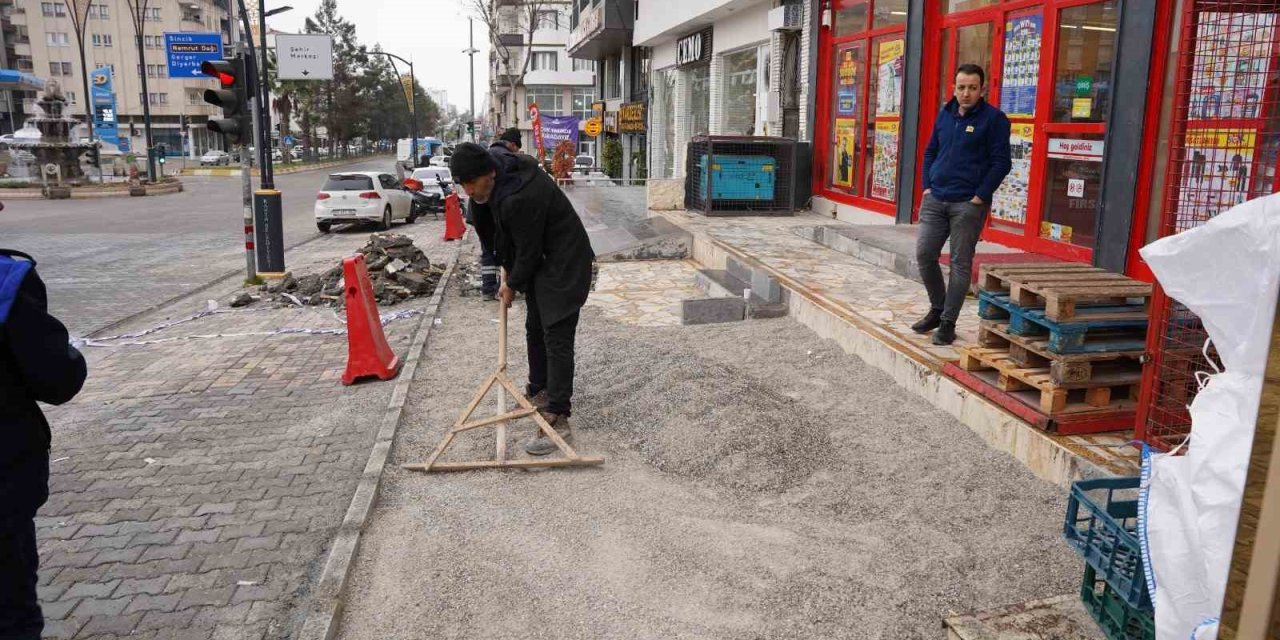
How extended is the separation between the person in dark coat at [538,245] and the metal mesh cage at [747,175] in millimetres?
8944

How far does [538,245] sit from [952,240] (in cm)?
277

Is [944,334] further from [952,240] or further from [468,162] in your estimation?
[468,162]

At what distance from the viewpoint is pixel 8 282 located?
2.59 meters

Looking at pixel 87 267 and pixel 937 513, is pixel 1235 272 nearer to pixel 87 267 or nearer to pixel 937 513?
pixel 937 513

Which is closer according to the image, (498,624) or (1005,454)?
(498,624)

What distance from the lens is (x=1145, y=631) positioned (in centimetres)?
263

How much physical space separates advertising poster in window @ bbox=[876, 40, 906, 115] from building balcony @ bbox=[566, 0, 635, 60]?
724 inches

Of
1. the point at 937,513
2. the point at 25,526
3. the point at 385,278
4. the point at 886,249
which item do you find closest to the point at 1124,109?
the point at 886,249

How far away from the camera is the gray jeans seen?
583 cm

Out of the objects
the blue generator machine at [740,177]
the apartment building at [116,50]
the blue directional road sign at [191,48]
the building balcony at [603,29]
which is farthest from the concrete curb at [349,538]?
the apartment building at [116,50]

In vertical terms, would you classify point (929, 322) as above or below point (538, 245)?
below

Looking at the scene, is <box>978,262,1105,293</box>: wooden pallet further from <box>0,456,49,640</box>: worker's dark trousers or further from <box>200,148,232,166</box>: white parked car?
<box>200,148,232,166</box>: white parked car

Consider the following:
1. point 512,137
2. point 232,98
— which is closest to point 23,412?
point 512,137

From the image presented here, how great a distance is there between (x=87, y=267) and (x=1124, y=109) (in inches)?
608
